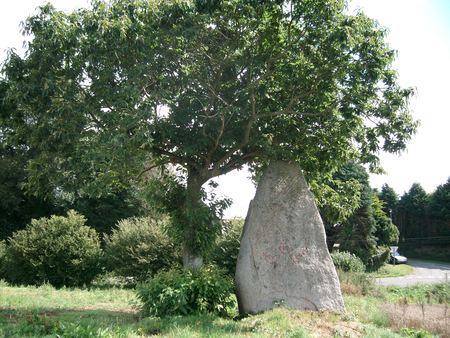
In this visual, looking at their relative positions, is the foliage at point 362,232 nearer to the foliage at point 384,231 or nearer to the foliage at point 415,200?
the foliage at point 384,231

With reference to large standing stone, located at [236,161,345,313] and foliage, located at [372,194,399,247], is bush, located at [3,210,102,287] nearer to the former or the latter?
large standing stone, located at [236,161,345,313]

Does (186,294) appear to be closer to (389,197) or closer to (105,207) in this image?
(105,207)

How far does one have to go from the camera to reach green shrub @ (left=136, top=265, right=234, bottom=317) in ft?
26.6

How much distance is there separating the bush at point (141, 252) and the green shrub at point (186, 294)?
23.9 feet

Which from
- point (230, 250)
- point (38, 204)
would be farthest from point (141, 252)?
point (38, 204)

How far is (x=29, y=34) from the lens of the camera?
8523mm

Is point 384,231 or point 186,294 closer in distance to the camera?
point 186,294

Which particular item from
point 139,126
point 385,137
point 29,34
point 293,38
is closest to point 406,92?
point 385,137

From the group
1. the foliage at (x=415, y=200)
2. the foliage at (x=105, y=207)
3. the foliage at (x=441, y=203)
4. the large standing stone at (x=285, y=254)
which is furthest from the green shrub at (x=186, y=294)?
the foliage at (x=415, y=200)

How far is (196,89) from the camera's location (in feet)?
31.2

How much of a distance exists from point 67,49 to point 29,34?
1.19m

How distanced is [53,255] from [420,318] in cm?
1551

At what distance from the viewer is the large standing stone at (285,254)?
8.46 metres

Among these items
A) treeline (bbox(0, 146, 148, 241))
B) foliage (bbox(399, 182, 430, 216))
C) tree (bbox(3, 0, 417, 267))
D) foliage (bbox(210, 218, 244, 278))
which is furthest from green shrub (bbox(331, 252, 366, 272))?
foliage (bbox(399, 182, 430, 216))
